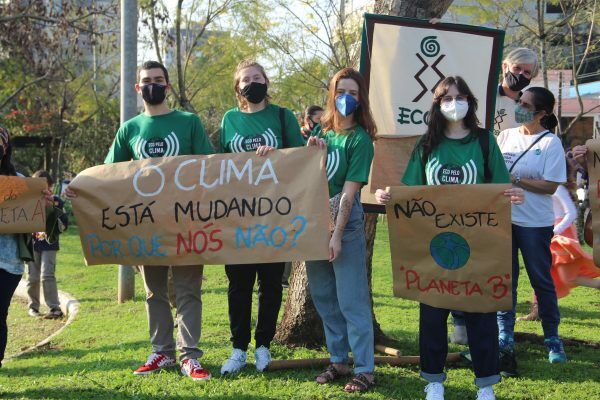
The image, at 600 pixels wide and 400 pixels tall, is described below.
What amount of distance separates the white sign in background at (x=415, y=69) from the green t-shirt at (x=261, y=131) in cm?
87

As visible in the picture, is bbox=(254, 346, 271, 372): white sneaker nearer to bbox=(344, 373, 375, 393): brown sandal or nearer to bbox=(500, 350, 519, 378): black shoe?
bbox=(344, 373, 375, 393): brown sandal

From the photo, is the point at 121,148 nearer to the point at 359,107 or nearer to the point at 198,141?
the point at 198,141

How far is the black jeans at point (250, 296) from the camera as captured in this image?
4972 millimetres

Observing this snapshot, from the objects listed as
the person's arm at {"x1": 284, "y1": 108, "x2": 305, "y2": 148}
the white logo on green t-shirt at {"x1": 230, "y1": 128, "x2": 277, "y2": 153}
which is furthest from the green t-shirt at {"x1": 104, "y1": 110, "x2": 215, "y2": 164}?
the person's arm at {"x1": 284, "y1": 108, "x2": 305, "y2": 148}

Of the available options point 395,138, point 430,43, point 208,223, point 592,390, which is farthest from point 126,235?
point 592,390

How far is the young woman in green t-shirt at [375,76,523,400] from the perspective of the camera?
4.33m

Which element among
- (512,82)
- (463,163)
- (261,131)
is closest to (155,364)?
(261,131)

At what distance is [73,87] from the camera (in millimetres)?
29094

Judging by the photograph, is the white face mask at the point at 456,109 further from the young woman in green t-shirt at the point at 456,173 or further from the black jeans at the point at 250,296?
the black jeans at the point at 250,296

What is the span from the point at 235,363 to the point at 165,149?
62.4 inches

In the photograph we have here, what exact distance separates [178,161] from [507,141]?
2.38 meters

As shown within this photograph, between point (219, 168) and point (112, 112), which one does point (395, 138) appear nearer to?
point (219, 168)

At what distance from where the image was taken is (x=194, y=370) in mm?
4930

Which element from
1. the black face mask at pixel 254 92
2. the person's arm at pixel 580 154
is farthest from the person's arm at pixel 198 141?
the person's arm at pixel 580 154
